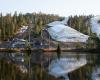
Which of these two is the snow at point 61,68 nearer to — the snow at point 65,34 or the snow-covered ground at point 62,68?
the snow-covered ground at point 62,68

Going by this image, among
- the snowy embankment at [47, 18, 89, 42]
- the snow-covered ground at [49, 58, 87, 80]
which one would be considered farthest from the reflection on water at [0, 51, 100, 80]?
the snowy embankment at [47, 18, 89, 42]

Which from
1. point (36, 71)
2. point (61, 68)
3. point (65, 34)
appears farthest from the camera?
point (65, 34)

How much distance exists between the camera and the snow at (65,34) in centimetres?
15875

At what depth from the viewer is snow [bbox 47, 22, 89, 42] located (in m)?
159

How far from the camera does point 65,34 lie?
170500mm

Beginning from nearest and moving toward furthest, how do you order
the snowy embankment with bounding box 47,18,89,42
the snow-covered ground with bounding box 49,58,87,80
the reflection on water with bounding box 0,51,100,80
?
the reflection on water with bounding box 0,51,100,80 < the snow-covered ground with bounding box 49,58,87,80 < the snowy embankment with bounding box 47,18,89,42

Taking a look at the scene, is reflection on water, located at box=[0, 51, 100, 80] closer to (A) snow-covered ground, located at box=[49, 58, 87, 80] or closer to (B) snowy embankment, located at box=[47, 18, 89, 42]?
(A) snow-covered ground, located at box=[49, 58, 87, 80]

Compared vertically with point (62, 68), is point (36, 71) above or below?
above

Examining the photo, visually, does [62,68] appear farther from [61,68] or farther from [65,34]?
[65,34]

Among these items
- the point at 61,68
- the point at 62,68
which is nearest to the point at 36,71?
the point at 61,68

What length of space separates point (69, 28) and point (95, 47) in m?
71.9

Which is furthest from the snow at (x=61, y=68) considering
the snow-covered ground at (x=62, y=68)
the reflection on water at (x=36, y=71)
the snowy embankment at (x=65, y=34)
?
the snowy embankment at (x=65, y=34)

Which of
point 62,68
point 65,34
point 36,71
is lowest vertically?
point 62,68

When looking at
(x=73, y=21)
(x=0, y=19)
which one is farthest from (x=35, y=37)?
(x=73, y=21)
